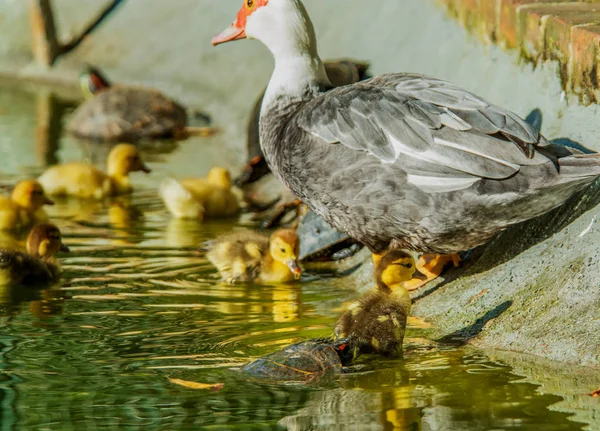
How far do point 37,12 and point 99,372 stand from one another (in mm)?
8670

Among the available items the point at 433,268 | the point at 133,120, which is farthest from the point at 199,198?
the point at 133,120

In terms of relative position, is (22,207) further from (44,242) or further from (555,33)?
(555,33)

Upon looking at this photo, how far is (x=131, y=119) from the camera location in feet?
32.6

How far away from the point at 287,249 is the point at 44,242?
1274 millimetres

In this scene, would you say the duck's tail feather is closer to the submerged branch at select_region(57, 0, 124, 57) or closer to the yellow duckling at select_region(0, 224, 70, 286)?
the yellow duckling at select_region(0, 224, 70, 286)

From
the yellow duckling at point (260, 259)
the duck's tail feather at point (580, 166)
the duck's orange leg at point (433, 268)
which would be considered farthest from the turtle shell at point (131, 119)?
the duck's tail feather at point (580, 166)

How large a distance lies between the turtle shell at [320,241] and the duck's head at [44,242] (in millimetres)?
1281

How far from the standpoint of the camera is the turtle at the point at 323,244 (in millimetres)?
6016

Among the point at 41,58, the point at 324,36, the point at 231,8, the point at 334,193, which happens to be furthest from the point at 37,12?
the point at 334,193

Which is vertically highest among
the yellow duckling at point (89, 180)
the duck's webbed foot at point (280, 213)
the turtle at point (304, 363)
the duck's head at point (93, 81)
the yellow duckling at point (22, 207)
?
the duck's head at point (93, 81)

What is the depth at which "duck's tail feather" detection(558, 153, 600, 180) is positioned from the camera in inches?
173

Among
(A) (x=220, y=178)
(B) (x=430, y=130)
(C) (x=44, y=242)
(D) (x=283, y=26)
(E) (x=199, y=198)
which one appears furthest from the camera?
(A) (x=220, y=178)

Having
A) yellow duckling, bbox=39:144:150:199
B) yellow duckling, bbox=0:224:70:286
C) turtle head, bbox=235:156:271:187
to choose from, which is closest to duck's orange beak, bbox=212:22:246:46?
turtle head, bbox=235:156:271:187

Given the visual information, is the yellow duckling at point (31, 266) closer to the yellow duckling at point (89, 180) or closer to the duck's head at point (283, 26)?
the duck's head at point (283, 26)
